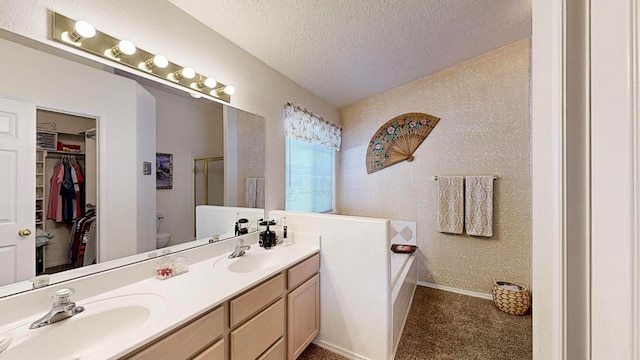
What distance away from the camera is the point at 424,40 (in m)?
2.26

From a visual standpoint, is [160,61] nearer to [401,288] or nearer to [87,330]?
[87,330]

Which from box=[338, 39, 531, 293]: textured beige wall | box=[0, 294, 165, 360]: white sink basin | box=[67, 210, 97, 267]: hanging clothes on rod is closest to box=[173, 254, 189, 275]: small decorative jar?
box=[0, 294, 165, 360]: white sink basin

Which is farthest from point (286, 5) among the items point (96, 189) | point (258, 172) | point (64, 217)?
point (64, 217)

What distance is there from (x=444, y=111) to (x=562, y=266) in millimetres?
2942

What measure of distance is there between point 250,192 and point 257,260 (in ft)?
1.88

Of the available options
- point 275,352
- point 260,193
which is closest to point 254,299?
point 275,352

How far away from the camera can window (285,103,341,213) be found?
2.67 m

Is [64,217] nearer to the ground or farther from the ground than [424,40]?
nearer to the ground

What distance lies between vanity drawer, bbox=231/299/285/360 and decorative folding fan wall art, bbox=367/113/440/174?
2373 mm

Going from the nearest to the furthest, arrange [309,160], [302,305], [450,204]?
[302,305] → [450,204] → [309,160]

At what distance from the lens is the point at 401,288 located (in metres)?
2.22

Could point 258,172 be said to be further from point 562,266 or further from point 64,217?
point 562,266

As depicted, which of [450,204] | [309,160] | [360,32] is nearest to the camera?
[360,32]

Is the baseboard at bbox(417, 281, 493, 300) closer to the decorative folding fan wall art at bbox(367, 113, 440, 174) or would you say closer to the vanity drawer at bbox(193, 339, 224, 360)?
the decorative folding fan wall art at bbox(367, 113, 440, 174)
